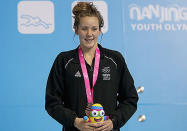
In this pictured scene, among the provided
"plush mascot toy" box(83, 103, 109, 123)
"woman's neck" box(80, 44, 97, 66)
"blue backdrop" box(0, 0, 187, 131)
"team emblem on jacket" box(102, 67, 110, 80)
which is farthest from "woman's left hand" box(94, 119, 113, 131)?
"blue backdrop" box(0, 0, 187, 131)

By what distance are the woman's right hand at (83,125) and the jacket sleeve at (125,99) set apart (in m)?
0.17

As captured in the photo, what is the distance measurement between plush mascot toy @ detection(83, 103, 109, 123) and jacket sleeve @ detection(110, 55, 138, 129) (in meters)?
0.13

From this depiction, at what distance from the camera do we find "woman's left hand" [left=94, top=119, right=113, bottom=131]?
4.91ft

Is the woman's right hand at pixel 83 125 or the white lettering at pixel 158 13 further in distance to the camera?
the white lettering at pixel 158 13

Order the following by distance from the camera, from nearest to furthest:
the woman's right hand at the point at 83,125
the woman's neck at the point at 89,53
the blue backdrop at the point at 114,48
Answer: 1. the woman's right hand at the point at 83,125
2. the woman's neck at the point at 89,53
3. the blue backdrop at the point at 114,48

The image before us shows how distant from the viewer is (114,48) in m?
2.92

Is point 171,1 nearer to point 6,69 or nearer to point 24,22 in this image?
point 24,22

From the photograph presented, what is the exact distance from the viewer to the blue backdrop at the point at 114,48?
113 inches

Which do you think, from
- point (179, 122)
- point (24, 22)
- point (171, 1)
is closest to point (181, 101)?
point (179, 122)

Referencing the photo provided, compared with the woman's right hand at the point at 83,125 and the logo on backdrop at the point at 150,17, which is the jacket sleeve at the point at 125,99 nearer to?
the woman's right hand at the point at 83,125

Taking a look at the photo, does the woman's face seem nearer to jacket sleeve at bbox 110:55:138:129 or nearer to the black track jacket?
the black track jacket

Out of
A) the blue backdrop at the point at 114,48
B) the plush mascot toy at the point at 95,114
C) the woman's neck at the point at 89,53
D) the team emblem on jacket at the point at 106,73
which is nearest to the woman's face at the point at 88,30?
the woman's neck at the point at 89,53

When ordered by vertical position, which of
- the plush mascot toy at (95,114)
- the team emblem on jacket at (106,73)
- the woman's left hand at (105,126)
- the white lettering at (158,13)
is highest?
the white lettering at (158,13)

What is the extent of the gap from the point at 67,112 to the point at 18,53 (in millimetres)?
1454
